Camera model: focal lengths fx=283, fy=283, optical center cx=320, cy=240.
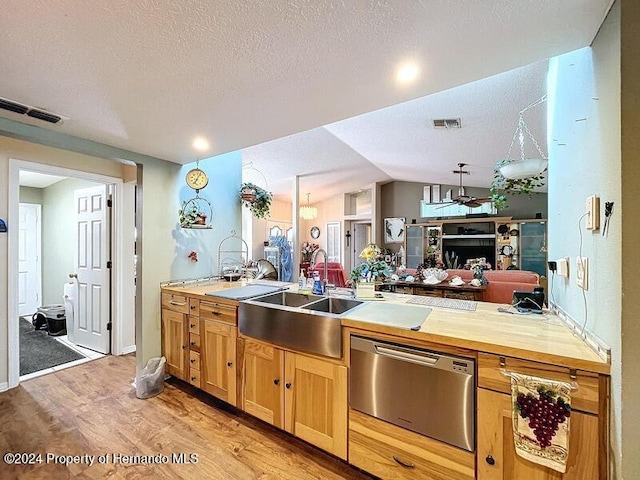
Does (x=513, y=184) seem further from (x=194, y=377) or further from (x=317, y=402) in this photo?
(x=194, y=377)

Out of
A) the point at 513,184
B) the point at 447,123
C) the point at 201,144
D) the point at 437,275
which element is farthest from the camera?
the point at 437,275

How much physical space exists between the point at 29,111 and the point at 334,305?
7.68 ft

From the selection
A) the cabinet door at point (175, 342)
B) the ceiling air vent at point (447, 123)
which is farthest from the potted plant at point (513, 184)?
the cabinet door at point (175, 342)

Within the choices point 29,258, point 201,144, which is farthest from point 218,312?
point 29,258

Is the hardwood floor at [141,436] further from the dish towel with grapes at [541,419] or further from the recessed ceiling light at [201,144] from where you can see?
the recessed ceiling light at [201,144]

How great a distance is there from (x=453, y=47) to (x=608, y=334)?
1283mm

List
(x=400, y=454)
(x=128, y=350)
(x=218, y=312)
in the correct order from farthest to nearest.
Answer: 1. (x=128, y=350)
2. (x=218, y=312)
3. (x=400, y=454)

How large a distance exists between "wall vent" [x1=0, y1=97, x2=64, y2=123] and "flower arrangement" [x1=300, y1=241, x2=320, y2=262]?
702 cm

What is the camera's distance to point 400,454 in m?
1.44

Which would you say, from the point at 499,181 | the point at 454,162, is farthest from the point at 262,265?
the point at 454,162

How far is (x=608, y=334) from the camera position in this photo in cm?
101

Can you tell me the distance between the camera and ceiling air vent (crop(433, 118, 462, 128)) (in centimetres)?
297

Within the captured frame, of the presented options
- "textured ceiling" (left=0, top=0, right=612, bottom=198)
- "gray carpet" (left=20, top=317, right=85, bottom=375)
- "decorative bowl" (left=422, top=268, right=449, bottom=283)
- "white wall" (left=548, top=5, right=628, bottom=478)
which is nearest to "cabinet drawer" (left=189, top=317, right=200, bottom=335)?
"textured ceiling" (left=0, top=0, right=612, bottom=198)

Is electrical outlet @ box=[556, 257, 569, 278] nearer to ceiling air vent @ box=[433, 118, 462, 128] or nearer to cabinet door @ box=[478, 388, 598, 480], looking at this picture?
cabinet door @ box=[478, 388, 598, 480]
